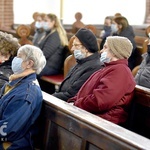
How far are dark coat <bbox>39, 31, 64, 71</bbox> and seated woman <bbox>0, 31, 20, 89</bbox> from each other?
2.16 metres

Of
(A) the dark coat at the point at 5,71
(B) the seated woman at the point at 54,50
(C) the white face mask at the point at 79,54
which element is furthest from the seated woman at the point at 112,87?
(B) the seated woman at the point at 54,50

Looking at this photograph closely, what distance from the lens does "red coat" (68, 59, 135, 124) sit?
10.1 ft

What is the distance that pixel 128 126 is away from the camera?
3.34 meters

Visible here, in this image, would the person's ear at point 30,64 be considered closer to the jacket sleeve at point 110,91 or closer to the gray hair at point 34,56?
the gray hair at point 34,56

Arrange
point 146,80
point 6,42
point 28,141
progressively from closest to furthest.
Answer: point 28,141 → point 6,42 → point 146,80

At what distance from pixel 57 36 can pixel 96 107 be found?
119 inches

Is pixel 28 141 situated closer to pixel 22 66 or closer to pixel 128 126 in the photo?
pixel 22 66

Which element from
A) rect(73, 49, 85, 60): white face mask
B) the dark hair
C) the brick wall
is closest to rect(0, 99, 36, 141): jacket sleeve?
rect(73, 49, 85, 60): white face mask

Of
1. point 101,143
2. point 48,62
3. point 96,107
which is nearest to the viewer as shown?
point 101,143

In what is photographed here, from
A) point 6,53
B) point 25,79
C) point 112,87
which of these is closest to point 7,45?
point 6,53

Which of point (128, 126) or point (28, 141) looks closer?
point (28, 141)

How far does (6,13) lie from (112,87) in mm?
6974

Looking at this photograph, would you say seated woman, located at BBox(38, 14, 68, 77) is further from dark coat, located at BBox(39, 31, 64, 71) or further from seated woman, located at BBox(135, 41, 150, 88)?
seated woman, located at BBox(135, 41, 150, 88)

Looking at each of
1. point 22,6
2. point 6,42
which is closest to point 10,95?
point 6,42
